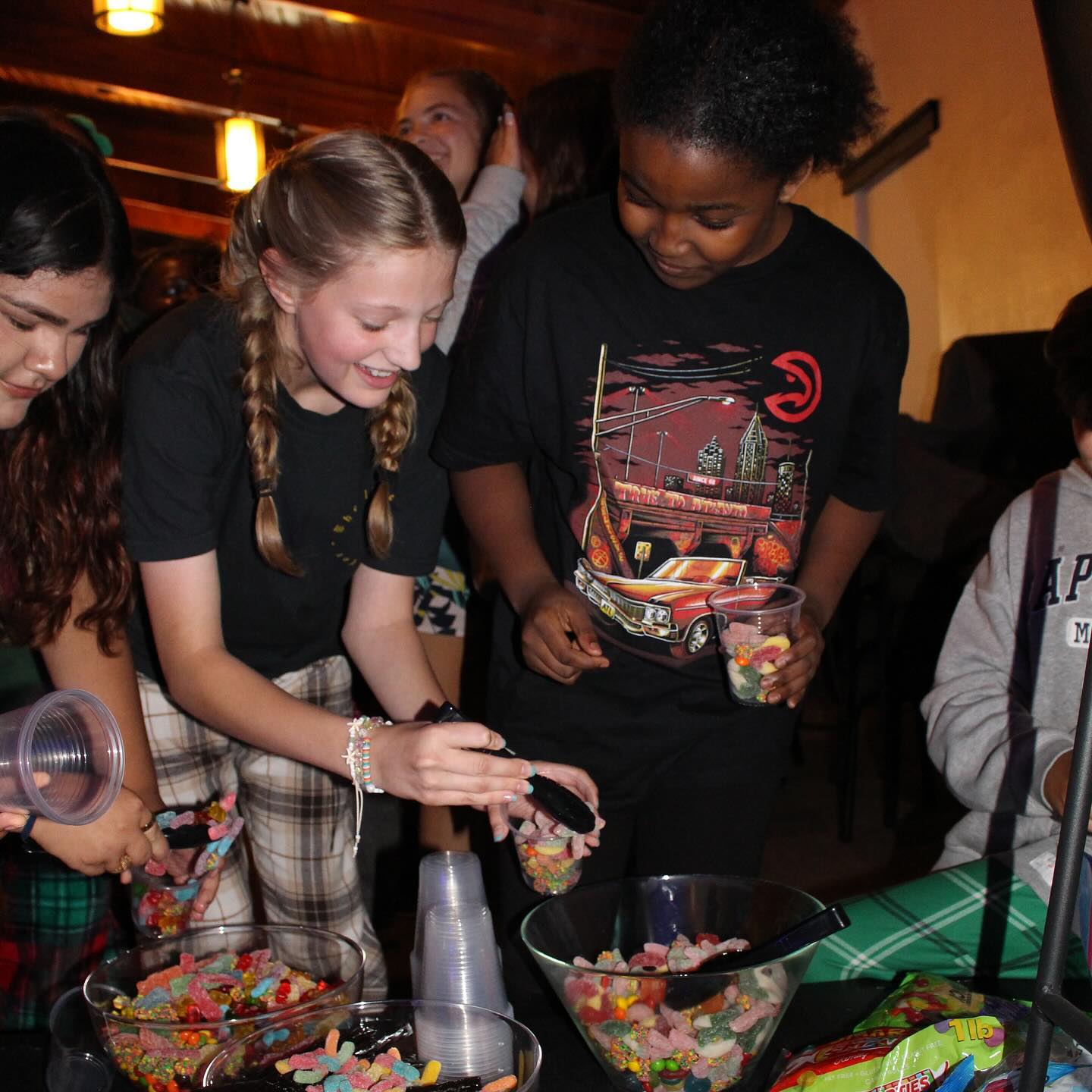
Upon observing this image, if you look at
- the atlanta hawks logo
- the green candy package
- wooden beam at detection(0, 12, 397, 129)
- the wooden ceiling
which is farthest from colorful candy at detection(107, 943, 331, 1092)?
wooden beam at detection(0, 12, 397, 129)

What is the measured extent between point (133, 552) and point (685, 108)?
31.1 inches

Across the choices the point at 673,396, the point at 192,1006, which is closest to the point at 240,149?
the point at 673,396

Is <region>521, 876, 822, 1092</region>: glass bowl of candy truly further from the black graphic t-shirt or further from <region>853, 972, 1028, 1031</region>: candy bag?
the black graphic t-shirt

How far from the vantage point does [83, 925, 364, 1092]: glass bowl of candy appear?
86 cm

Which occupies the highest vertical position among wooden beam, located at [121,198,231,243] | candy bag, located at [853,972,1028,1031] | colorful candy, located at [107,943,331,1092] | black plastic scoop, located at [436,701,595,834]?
wooden beam, located at [121,198,231,243]

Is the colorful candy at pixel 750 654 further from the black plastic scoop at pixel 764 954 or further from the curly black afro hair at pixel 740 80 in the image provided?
the curly black afro hair at pixel 740 80

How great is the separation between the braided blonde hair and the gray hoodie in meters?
0.82

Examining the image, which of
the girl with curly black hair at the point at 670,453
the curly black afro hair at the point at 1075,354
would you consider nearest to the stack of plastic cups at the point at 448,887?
the girl with curly black hair at the point at 670,453

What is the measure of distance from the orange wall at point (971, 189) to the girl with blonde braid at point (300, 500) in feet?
6.46

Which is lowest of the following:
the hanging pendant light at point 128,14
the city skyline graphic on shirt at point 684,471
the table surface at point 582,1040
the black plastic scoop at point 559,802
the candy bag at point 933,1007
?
the table surface at point 582,1040

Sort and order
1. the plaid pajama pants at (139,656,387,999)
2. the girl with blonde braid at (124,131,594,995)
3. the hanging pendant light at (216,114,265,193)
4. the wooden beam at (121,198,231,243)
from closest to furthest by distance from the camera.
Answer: the girl with blonde braid at (124,131,594,995)
the plaid pajama pants at (139,656,387,999)
the hanging pendant light at (216,114,265,193)
the wooden beam at (121,198,231,243)

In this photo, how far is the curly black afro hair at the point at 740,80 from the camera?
123 cm

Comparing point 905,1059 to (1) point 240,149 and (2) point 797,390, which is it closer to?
(2) point 797,390

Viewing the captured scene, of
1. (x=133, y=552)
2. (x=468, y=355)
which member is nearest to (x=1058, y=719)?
(x=468, y=355)
